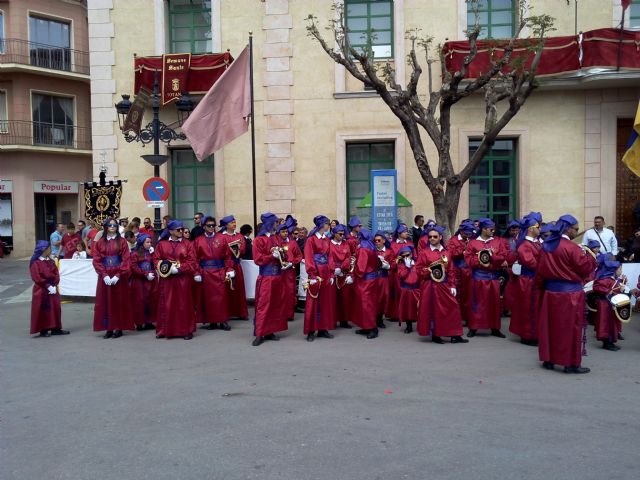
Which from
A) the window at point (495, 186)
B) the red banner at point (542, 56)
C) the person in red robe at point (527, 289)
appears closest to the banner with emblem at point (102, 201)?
the red banner at point (542, 56)

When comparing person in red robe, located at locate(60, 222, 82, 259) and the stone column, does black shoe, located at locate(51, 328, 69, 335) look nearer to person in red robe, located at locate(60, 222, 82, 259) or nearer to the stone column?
person in red robe, located at locate(60, 222, 82, 259)

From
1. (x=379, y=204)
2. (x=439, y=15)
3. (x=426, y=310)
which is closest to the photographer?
(x=426, y=310)

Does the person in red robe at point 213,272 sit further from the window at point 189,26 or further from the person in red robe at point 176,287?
the window at point 189,26

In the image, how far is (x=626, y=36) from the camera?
48.2 ft

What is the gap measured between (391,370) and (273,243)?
3.08m

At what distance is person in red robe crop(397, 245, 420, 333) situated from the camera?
33.6 ft

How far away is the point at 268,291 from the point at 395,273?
2.77 m

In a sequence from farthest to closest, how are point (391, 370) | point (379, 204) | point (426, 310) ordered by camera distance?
1. point (379, 204)
2. point (426, 310)
3. point (391, 370)

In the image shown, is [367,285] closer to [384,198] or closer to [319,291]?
[319,291]

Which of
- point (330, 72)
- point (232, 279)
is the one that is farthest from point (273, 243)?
point (330, 72)

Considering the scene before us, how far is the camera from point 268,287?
31.4 ft

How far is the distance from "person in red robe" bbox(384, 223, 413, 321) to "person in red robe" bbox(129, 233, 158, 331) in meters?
4.25

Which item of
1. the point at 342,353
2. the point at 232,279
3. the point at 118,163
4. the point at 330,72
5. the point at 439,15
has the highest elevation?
the point at 439,15

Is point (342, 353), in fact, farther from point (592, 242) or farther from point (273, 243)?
point (592, 242)
